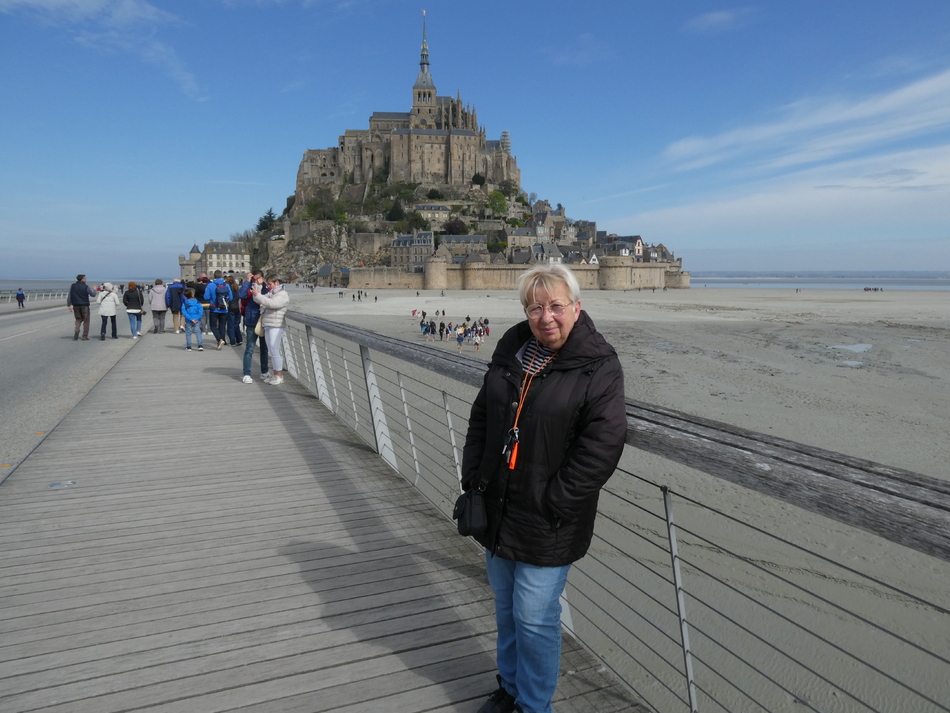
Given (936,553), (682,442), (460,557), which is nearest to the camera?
(936,553)

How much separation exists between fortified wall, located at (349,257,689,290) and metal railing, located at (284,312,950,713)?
58902mm

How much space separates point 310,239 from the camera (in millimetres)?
77688

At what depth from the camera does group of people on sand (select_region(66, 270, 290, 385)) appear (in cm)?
767

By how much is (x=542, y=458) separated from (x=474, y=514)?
28cm

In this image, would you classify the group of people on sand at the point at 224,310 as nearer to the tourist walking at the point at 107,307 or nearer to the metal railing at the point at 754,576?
the tourist walking at the point at 107,307

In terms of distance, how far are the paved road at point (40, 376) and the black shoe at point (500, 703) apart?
364 cm

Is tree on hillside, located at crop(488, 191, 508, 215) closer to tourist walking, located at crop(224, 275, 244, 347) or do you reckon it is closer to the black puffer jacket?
tourist walking, located at crop(224, 275, 244, 347)

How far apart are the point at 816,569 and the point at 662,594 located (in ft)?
4.64

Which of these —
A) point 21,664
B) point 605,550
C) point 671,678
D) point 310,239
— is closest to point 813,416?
point 605,550

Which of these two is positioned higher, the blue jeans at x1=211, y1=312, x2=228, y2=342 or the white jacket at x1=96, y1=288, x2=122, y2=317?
the white jacket at x1=96, y1=288, x2=122, y2=317

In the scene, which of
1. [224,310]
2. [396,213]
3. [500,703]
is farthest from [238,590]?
[396,213]

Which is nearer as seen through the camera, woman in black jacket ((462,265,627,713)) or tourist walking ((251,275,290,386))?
woman in black jacket ((462,265,627,713))

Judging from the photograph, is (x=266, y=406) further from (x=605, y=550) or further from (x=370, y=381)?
(x=605, y=550)

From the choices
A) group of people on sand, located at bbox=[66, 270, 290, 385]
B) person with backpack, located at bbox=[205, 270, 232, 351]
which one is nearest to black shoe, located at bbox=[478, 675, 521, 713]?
group of people on sand, located at bbox=[66, 270, 290, 385]
